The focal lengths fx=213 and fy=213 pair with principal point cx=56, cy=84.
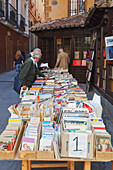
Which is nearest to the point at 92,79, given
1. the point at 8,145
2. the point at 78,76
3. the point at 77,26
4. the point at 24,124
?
the point at 78,76

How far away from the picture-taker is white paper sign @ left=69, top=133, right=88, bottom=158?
204cm

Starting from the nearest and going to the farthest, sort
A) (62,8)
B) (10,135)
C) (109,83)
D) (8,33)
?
(10,135)
(109,83)
(62,8)
(8,33)

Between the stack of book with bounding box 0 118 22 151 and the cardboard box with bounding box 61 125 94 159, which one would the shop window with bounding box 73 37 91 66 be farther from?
the cardboard box with bounding box 61 125 94 159

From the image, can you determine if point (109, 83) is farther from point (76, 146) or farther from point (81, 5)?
point (81, 5)

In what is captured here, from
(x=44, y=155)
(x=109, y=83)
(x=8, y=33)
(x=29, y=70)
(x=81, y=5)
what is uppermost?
(x=81, y=5)

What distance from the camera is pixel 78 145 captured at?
205cm

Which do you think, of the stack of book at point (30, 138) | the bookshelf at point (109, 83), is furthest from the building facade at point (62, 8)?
the stack of book at point (30, 138)

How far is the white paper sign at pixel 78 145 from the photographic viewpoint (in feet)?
6.68

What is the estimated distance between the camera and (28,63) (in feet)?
16.0

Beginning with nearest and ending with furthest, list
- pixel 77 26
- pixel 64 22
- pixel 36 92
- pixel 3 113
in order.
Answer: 1. pixel 36 92
2. pixel 3 113
3. pixel 77 26
4. pixel 64 22

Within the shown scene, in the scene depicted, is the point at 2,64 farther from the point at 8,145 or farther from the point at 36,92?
the point at 8,145

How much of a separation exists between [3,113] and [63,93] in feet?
8.76

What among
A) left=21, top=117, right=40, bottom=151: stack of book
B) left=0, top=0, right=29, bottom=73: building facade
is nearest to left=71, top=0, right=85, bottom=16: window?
left=0, top=0, right=29, bottom=73: building facade

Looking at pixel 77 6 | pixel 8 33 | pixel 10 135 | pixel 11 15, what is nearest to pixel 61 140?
pixel 10 135
